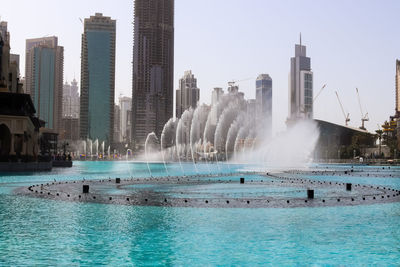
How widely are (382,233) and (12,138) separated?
81734 mm

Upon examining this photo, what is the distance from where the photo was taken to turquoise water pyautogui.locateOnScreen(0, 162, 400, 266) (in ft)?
55.1

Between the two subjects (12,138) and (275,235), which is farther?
(12,138)

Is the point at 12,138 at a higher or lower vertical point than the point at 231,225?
higher

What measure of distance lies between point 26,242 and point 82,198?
15574mm

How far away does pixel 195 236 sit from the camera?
67.9 feet

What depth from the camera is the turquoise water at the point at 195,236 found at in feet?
55.1

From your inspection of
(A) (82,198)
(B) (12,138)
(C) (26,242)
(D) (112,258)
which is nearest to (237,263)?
(D) (112,258)

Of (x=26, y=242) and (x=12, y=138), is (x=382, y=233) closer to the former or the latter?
(x=26, y=242)

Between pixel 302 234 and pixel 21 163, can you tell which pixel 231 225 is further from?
pixel 21 163

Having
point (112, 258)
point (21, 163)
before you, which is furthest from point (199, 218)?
point (21, 163)

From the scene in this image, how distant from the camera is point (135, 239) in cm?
1995

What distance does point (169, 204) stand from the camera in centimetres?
3144

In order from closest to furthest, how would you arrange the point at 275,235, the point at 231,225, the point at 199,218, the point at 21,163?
the point at 275,235
the point at 231,225
the point at 199,218
the point at 21,163

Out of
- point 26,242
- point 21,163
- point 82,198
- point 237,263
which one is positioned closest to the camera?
point 237,263
